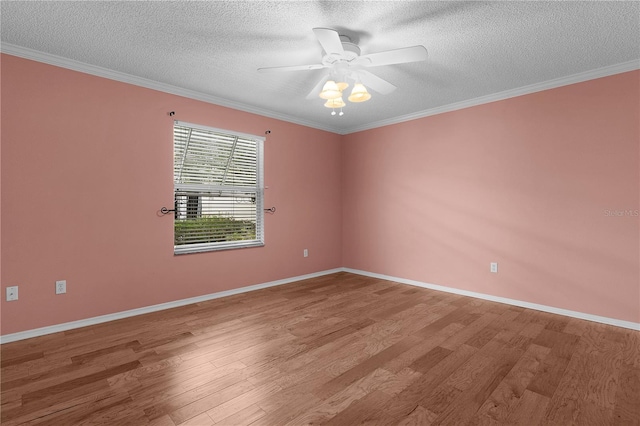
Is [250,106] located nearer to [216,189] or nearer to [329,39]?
[216,189]

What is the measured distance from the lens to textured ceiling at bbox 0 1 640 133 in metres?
2.22

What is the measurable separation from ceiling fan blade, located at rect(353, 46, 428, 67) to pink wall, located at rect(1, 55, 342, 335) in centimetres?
229

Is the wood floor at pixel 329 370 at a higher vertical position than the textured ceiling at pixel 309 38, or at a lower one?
lower

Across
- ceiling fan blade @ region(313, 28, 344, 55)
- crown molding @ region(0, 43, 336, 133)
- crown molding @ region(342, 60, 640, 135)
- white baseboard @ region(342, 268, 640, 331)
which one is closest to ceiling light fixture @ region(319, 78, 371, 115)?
ceiling fan blade @ region(313, 28, 344, 55)

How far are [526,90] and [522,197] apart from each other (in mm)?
1218

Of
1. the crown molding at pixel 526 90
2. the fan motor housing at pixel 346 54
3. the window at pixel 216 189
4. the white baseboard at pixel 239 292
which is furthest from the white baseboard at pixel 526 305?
the fan motor housing at pixel 346 54

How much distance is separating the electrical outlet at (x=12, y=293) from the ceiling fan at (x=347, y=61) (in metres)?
2.82

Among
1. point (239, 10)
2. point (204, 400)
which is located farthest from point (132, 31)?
point (204, 400)

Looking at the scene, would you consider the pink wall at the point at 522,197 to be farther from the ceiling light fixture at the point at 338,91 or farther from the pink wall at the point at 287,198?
the ceiling light fixture at the point at 338,91

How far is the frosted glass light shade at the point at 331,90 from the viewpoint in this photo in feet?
8.70

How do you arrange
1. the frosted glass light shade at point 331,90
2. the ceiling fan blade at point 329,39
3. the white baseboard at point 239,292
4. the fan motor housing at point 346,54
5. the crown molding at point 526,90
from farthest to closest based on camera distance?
the crown molding at point 526,90, the white baseboard at point 239,292, the frosted glass light shade at point 331,90, the fan motor housing at point 346,54, the ceiling fan blade at point 329,39

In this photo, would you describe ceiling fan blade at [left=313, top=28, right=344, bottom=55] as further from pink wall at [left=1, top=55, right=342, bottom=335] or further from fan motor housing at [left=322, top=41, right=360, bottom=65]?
pink wall at [left=1, top=55, right=342, bottom=335]

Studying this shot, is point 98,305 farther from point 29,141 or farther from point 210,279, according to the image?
point 29,141

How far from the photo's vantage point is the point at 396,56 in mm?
2330
